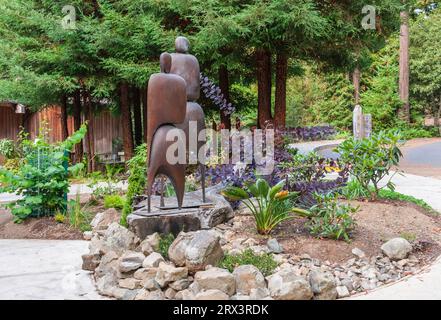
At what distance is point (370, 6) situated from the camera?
922cm

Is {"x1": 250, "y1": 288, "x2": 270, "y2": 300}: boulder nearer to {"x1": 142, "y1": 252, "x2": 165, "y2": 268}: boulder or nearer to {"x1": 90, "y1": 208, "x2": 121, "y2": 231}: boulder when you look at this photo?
{"x1": 142, "y1": 252, "x2": 165, "y2": 268}: boulder

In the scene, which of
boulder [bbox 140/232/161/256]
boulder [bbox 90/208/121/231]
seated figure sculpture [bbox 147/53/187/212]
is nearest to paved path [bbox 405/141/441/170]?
boulder [bbox 90/208/121/231]

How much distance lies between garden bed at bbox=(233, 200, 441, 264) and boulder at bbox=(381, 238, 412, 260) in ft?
0.37

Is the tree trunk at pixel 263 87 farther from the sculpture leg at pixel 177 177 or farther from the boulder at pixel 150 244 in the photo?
the boulder at pixel 150 244

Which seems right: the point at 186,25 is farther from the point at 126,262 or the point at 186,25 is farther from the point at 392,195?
the point at 126,262

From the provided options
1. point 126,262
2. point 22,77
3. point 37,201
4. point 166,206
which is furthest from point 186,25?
point 126,262

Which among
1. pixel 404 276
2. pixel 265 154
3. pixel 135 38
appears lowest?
pixel 404 276

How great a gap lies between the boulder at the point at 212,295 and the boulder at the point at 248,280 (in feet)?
0.71

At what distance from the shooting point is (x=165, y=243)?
4895 millimetres

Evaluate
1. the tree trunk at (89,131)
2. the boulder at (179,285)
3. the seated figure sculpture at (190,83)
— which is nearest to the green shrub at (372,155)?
the seated figure sculpture at (190,83)

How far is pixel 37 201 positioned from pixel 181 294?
146 inches

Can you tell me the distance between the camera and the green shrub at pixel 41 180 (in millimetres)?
6848

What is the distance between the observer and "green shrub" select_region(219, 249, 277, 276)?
14.4ft

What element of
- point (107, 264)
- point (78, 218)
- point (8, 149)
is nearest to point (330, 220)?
point (107, 264)
